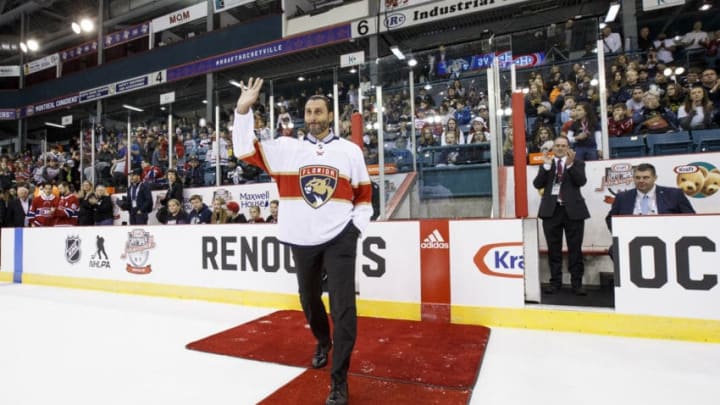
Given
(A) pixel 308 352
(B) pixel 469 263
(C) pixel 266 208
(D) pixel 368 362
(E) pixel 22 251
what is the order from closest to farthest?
(D) pixel 368 362 < (A) pixel 308 352 < (B) pixel 469 263 < (E) pixel 22 251 < (C) pixel 266 208

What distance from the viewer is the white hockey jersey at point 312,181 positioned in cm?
194

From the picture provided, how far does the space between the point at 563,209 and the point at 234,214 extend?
481 centimetres

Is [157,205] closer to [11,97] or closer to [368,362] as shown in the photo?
[368,362]

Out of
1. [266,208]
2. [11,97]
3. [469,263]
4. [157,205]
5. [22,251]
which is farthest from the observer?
[11,97]

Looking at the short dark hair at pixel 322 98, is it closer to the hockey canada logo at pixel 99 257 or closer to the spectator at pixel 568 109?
the spectator at pixel 568 109

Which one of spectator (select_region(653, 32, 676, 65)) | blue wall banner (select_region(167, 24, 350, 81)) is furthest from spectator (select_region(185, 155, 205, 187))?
spectator (select_region(653, 32, 676, 65))

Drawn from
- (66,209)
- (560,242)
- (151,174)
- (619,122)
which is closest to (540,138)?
(619,122)

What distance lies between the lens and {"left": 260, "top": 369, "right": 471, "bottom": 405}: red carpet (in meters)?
1.92

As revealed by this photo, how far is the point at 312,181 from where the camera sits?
1974 mm

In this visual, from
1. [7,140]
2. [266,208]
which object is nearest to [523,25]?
[266,208]

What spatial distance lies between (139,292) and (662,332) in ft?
17.6

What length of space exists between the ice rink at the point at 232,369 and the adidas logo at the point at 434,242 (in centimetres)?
80

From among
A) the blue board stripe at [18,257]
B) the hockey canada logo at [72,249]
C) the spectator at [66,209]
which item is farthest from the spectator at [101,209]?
the hockey canada logo at [72,249]

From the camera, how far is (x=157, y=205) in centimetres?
817
